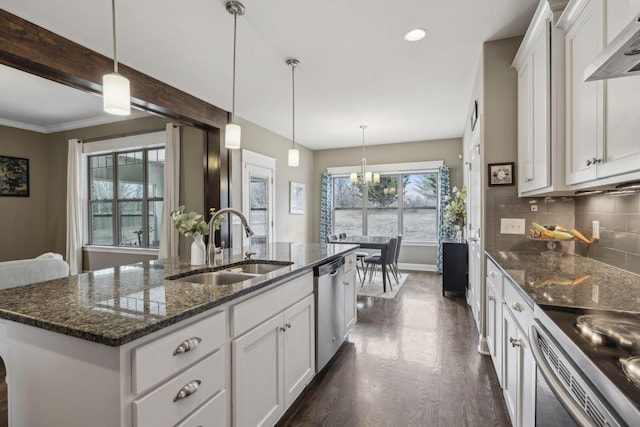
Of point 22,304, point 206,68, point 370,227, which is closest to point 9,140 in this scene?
point 206,68

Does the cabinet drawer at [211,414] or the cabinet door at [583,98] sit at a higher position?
the cabinet door at [583,98]

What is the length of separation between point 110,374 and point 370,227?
630 cm

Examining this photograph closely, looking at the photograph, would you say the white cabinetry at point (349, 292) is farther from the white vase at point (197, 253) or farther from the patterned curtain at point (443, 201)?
the patterned curtain at point (443, 201)

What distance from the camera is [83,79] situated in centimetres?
263

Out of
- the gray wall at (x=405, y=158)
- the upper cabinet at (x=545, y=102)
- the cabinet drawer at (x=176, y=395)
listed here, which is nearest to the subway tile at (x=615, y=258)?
the upper cabinet at (x=545, y=102)

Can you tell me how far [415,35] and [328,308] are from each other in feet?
7.70

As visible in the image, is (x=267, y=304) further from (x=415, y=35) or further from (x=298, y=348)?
(x=415, y=35)

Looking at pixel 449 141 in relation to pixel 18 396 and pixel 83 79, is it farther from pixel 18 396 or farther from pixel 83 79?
pixel 18 396

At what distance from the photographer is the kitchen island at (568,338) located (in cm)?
68

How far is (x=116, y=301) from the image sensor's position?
1192 mm

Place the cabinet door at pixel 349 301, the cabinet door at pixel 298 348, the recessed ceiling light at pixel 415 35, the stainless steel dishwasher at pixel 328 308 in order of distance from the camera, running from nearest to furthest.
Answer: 1. the cabinet door at pixel 298 348
2. the stainless steel dishwasher at pixel 328 308
3. the recessed ceiling light at pixel 415 35
4. the cabinet door at pixel 349 301

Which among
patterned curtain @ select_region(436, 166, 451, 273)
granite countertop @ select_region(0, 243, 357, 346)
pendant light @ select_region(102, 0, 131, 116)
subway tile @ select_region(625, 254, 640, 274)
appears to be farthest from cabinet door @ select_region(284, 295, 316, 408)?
patterned curtain @ select_region(436, 166, 451, 273)

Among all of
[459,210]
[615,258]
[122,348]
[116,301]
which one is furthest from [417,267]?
[122,348]

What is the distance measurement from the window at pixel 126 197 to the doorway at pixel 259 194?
1.28 metres
